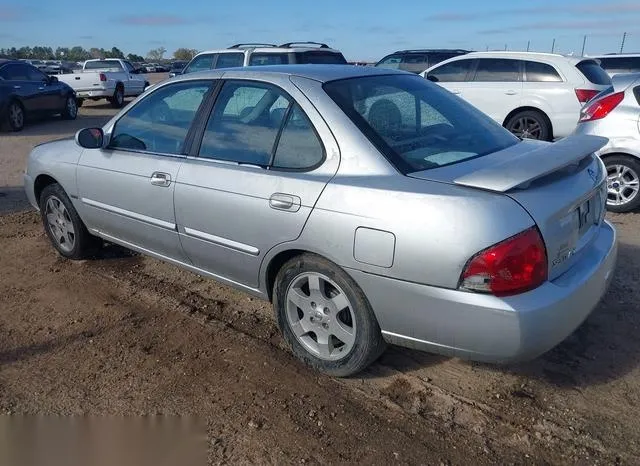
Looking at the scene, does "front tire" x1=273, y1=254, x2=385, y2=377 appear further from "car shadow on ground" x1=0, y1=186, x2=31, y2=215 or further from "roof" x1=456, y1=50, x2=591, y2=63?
"roof" x1=456, y1=50, x2=591, y2=63

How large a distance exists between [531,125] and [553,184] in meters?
7.29

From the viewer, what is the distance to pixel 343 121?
3035 millimetres

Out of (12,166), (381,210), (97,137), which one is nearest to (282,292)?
(381,210)

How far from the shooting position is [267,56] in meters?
9.99

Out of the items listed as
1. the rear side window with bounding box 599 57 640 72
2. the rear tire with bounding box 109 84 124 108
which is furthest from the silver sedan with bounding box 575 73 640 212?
the rear tire with bounding box 109 84 124 108

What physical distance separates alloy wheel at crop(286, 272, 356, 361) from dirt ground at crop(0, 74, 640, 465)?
178 mm

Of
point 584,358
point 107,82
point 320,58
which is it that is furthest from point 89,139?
point 107,82

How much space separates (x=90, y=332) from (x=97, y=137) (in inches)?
57.2

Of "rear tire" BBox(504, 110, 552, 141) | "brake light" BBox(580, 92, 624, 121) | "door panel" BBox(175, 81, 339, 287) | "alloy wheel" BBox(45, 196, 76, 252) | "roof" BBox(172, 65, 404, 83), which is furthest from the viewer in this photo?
"rear tire" BBox(504, 110, 552, 141)

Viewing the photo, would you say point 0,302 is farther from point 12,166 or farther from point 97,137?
point 12,166

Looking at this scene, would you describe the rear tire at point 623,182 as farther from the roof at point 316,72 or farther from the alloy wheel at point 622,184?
the roof at point 316,72

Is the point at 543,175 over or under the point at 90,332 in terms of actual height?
over

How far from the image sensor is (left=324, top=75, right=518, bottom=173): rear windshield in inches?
119

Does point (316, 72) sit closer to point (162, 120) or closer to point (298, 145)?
point (298, 145)
